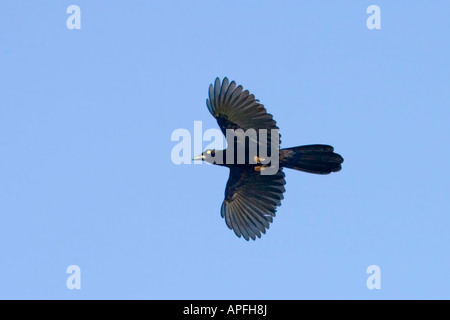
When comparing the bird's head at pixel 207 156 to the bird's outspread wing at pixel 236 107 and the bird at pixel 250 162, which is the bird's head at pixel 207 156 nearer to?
the bird at pixel 250 162

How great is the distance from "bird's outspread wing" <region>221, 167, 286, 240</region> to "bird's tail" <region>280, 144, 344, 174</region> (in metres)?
0.52

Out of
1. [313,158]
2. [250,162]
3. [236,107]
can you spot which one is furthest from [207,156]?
[313,158]

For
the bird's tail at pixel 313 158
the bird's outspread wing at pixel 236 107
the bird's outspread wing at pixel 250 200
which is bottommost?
the bird's outspread wing at pixel 250 200

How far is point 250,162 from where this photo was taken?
2230 centimetres

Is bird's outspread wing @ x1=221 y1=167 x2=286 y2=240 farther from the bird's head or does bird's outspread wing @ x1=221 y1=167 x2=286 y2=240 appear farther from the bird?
the bird's head

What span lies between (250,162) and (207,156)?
751 mm

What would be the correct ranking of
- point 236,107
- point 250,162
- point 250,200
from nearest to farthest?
point 236,107 < point 250,162 < point 250,200

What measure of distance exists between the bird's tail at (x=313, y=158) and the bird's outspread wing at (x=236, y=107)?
1.87 feet

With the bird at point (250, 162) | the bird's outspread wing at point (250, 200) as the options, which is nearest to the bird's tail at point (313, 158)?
the bird at point (250, 162)

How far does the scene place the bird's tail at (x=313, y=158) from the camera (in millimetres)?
21672

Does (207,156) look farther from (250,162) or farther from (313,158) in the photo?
(313,158)

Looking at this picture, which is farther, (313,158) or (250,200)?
(250,200)
